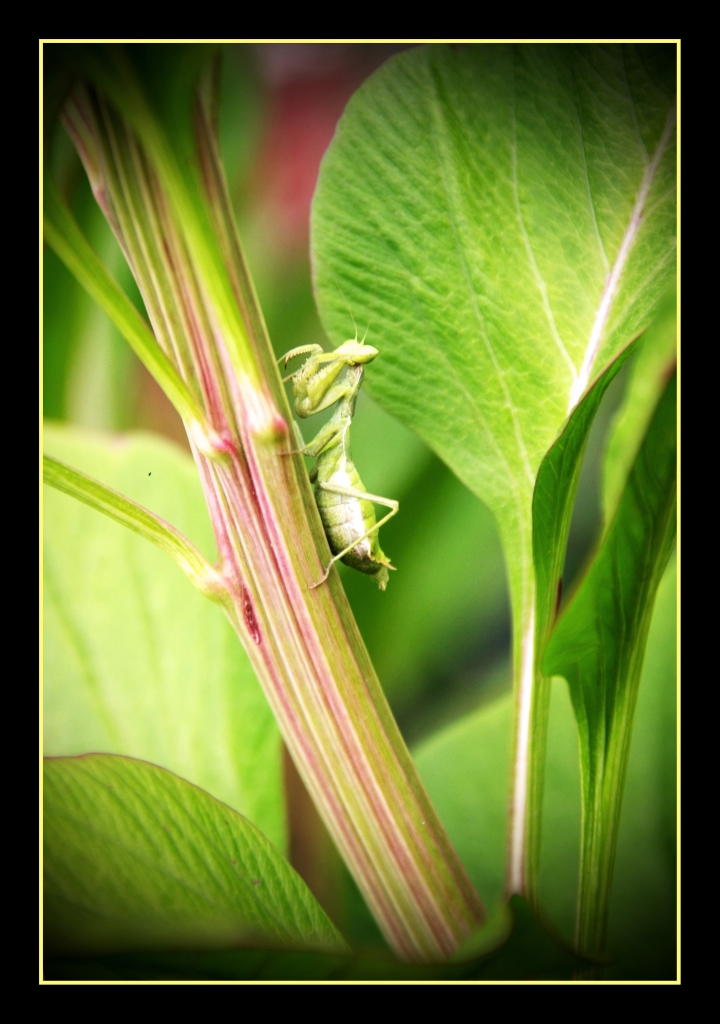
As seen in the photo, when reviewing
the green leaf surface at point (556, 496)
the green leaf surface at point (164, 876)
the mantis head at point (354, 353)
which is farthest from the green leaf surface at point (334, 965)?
the mantis head at point (354, 353)

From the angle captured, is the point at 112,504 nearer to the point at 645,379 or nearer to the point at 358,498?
the point at 358,498

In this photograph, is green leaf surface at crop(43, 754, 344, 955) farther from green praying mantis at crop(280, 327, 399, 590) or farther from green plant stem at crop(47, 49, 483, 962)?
green praying mantis at crop(280, 327, 399, 590)

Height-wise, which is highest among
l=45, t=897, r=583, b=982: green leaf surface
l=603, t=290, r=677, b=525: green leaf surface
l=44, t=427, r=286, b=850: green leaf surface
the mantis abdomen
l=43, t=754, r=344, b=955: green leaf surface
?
l=603, t=290, r=677, b=525: green leaf surface

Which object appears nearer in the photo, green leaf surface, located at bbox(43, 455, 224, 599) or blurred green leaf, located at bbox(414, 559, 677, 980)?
green leaf surface, located at bbox(43, 455, 224, 599)

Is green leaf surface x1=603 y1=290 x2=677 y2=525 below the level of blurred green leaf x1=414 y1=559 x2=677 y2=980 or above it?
above

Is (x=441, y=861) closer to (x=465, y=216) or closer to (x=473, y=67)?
(x=465, y=216)

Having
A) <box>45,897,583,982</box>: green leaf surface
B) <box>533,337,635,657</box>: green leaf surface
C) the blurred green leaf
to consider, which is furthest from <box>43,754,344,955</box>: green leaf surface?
<box>533,337,635,657</box>: green leaf surface
